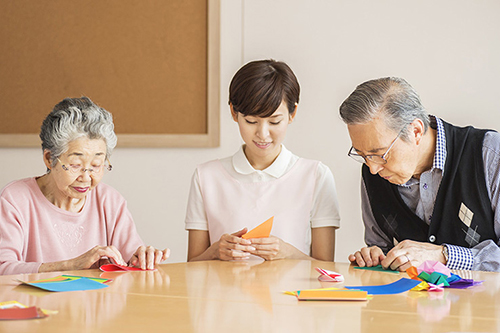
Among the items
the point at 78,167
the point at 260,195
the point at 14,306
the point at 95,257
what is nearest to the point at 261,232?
the point at 260,195

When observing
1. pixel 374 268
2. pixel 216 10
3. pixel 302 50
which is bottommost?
pixel 374 268

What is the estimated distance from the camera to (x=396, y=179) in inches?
83.8

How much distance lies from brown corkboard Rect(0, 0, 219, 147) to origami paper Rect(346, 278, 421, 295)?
1981 mm

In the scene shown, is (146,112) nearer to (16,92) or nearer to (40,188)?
(16,92)

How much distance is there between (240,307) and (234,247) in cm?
76

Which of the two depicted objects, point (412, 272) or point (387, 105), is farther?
point (387, 105)

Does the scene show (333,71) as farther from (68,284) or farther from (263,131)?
(68,284)

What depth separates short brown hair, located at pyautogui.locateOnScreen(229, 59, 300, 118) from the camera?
90.3 inches

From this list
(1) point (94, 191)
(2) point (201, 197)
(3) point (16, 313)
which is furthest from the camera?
(2) point (201, 197)

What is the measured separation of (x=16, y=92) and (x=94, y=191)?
5.01 feet

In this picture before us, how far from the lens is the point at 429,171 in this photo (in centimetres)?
215

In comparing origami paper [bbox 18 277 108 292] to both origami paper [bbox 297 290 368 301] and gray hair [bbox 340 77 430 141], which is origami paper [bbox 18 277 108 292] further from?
gray hair [bbox 340 77 430 141]

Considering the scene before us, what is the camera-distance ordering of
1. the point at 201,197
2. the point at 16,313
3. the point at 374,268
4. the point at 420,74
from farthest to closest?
the point at 420,74 < the point at 201,197 < the point at 374,268 < the point at 16,313

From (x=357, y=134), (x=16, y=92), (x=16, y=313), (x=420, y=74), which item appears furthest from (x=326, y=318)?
(x=16, y=92)
